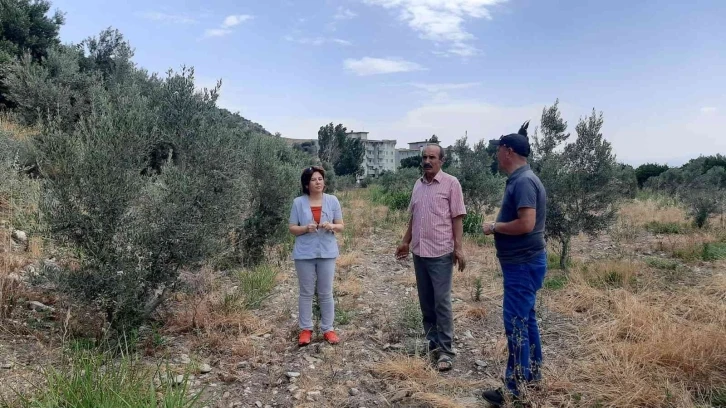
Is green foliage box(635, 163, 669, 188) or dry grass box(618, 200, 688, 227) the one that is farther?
green foliage box(635, 163, 669, 188)

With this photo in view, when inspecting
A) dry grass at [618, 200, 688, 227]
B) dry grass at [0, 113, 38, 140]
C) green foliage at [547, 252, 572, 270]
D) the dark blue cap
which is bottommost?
green foliage at [547, 252, 572, 270]

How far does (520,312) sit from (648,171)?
32044 mm

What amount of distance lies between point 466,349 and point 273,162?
475 cm

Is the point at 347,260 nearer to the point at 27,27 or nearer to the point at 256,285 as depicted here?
the point at 256,285

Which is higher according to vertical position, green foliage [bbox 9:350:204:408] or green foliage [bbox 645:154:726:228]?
green foliage [bbox 645:154:726:228]

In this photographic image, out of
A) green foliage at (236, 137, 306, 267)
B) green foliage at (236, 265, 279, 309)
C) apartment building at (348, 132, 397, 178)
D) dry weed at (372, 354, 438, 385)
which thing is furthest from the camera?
apartment building at (348, 132, 397, 178)

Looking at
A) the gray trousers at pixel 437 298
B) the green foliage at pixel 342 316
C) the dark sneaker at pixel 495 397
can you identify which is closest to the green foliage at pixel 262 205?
the green foliage at pixel 342 316

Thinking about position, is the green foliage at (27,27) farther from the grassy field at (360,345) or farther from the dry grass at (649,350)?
the dry grass at (649,350)

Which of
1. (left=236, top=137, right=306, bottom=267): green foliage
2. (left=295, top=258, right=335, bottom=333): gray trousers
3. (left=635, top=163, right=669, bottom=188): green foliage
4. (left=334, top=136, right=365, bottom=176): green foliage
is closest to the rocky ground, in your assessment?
(left=295, top=258, right=335, bottom=333): gray trousers

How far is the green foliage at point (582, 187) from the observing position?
23.4 ft

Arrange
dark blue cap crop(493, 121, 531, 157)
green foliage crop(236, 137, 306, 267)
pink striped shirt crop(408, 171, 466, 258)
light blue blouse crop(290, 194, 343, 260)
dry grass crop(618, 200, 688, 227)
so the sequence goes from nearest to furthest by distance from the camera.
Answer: dark blue cap crop(493, 121, 531, 157), pink striped shirt crop(408, 171, 466, 258), light blue blouse crop(290, 194, 343, 260), green foliage crop(236, 137, 306, 267), dry grass crop(618, 200, 688, 227)

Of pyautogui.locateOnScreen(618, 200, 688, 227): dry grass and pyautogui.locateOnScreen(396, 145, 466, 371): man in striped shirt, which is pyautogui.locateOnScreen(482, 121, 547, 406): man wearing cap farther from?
pyautogui.locateOnScreen(618, 200, 688, 227): dry grass

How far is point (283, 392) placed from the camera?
3211mm

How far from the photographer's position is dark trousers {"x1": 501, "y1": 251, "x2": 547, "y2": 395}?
111 inches
